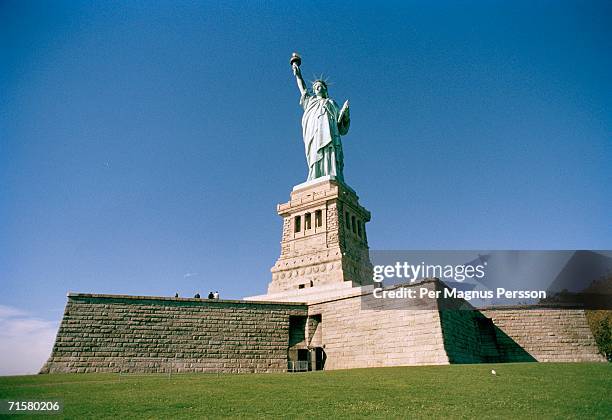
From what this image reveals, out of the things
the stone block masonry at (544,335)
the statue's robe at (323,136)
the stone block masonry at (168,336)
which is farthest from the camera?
the statue's robe at (323,136)

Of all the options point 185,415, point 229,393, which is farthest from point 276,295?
point 185,415

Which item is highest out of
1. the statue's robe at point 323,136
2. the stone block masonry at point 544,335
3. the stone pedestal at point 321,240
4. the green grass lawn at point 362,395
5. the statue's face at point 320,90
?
the statue's face at point 320,90

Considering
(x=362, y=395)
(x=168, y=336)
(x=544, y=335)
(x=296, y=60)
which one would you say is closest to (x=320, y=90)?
(x=296, y=60)

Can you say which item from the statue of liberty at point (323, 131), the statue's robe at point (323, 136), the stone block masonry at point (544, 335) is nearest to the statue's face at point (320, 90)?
the statue of liberty at point (323, 131)

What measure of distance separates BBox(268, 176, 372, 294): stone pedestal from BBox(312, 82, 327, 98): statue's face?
867 cm

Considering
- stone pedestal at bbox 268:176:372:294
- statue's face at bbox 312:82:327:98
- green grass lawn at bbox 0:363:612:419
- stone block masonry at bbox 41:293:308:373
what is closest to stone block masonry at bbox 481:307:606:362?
green grass lawn at bbox 0:363:612:419

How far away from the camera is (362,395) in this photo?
34.7ft

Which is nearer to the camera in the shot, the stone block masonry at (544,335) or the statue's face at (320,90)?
the stone block masonry at (544,335)

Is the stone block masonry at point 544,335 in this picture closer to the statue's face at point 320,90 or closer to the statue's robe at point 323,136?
the statue's robe at point 323,136

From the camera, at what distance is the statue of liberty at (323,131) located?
1341 inches

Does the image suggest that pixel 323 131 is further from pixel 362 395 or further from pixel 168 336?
pixel 362 395

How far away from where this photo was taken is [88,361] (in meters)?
19.2

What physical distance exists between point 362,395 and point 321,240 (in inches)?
768

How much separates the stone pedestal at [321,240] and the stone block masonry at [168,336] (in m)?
6.56
